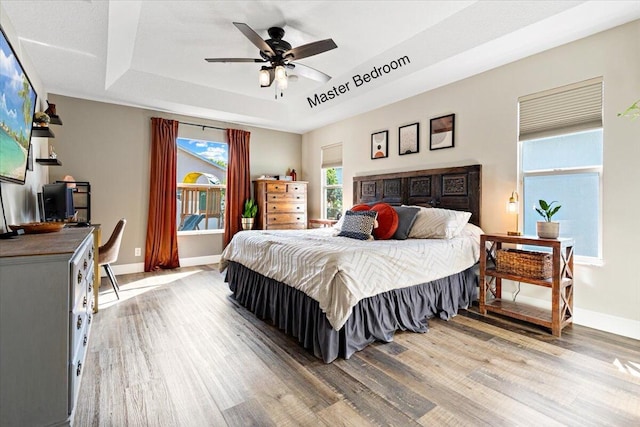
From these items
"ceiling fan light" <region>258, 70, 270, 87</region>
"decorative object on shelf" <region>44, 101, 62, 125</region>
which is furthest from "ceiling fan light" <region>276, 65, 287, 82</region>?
"decorative object on shelf" <region>44, 101, 62, 125</region>

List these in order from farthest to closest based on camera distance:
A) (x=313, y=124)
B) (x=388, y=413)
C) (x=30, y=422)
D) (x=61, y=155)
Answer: (x=313, y=124) → (x=61, y=155) → (x=388, y=413) → (x=30, y=422)

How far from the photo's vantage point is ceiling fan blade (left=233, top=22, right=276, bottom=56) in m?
2.51

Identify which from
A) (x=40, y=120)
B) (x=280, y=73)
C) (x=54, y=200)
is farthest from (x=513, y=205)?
(x=54, y=200)

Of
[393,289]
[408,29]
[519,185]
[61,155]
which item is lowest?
[393,289]

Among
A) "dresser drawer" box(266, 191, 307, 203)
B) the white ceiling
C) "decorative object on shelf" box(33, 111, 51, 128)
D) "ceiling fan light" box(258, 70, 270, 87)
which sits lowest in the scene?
"dresser drawer" box(266, 191, 307, 203)

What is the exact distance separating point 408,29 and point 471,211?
2.11 metres

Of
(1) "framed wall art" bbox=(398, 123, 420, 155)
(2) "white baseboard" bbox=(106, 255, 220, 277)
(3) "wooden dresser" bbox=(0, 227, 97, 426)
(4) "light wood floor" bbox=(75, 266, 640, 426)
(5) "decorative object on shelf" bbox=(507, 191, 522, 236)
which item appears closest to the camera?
(3) "wooden dresser" bbox=(0, 227, 97, 426)

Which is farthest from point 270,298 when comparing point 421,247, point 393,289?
point 421,247

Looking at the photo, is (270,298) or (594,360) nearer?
(594,360)

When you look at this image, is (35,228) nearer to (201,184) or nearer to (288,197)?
(201,184)

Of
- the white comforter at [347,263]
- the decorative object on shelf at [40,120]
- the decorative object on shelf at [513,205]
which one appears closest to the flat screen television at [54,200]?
the decorative object on shelf at [40,120]

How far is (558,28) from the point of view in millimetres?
2645

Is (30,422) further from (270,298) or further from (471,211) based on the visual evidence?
(471,211)

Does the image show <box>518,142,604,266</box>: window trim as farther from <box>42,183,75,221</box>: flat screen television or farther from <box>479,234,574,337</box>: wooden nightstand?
<box>42,183,75,221</box>: flat screen television
